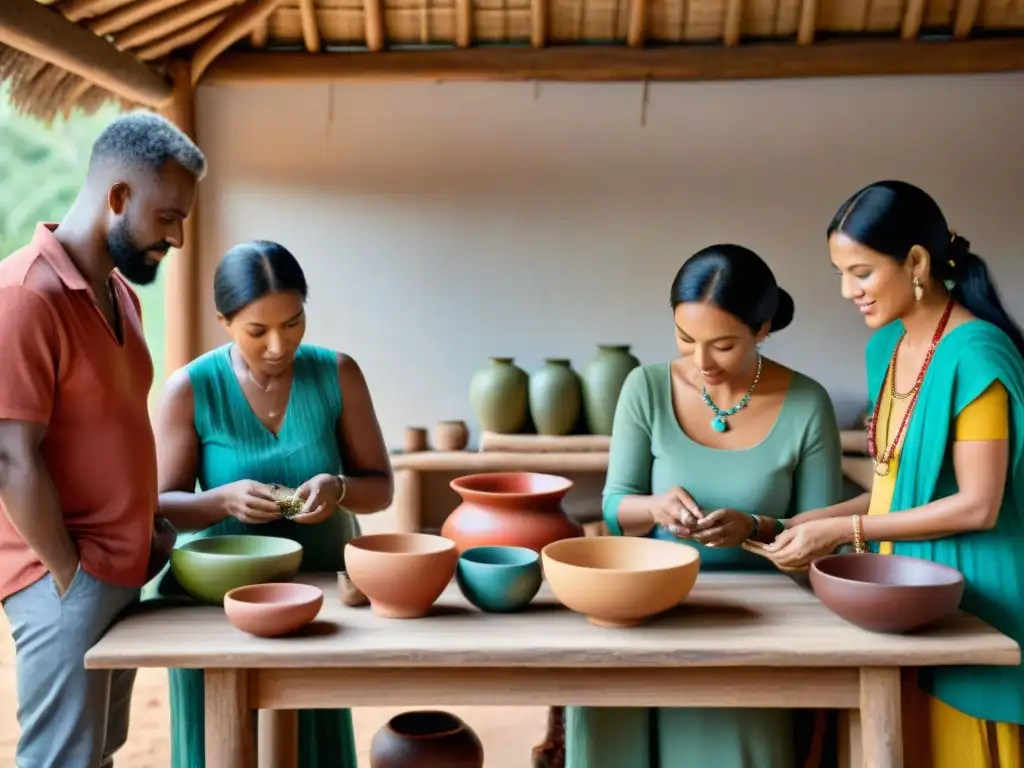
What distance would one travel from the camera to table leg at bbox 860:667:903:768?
1.77 m

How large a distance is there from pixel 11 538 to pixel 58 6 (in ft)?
9.36

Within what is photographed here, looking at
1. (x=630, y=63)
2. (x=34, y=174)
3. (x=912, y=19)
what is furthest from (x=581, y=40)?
(x=34, y=174)

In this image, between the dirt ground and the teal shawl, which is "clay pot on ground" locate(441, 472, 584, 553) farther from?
the dirt ground

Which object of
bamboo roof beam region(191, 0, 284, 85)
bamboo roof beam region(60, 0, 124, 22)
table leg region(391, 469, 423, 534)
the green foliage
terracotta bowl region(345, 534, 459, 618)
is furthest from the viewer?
the green foliage

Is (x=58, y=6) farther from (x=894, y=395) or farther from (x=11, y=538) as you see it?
(x=894, y=395)

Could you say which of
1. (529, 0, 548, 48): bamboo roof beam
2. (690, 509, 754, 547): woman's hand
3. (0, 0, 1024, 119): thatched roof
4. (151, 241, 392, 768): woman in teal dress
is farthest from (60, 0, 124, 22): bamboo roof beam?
(690, 509, 754, 547): woman's hand

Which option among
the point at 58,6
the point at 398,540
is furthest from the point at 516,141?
the point at 398,540

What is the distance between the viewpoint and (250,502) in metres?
2.21

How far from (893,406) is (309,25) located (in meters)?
3.95

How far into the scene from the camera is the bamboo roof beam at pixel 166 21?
455 cm

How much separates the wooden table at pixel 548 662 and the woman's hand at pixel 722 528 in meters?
0.25

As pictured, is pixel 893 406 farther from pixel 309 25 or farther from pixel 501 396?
pixel 309 25

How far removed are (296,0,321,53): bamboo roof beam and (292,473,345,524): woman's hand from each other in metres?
3.45

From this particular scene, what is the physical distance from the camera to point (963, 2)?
4926mm
